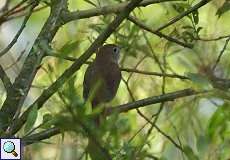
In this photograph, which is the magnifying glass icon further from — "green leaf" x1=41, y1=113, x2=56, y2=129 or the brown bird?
the brown bird

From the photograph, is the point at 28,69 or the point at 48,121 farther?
the point at 28,69

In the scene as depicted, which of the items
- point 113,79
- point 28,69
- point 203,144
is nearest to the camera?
point 203,144

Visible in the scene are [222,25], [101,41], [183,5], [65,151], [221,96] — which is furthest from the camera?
[222,25]

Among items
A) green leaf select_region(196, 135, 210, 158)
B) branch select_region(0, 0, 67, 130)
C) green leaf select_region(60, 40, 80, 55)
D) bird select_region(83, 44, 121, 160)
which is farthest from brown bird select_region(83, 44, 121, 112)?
green leaf select_region(196, 135, 210, 158)

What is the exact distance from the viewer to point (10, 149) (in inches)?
76.6

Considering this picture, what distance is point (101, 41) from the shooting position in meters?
1.92

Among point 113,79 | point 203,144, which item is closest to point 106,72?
point 113,79

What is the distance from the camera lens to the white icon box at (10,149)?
190cm

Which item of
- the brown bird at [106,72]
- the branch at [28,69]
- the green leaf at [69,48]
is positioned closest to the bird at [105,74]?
the brown bird at [106,72]

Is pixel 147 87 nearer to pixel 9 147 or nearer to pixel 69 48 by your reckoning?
pixel 9 147

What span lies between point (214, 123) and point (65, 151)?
379 mm

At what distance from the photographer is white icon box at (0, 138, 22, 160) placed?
190cm

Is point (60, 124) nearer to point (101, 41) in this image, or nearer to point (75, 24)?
point (101, 41)

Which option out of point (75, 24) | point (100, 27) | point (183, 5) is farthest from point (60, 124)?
point (75, 24)
